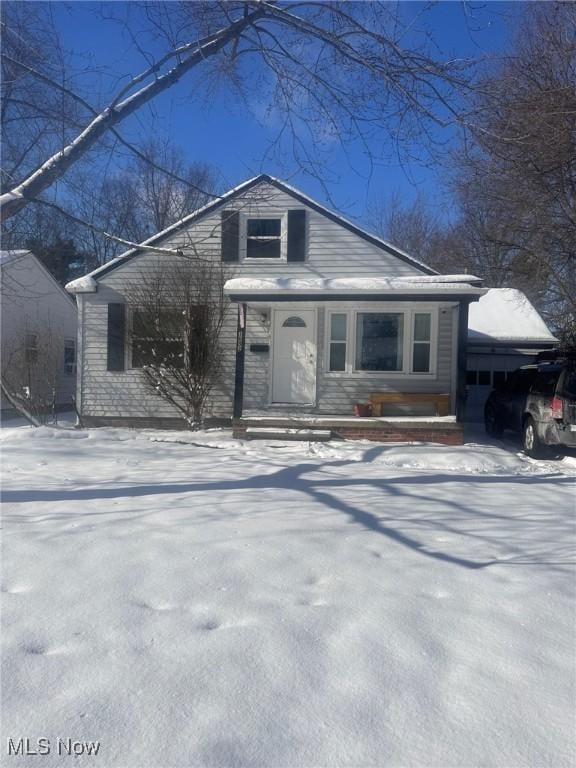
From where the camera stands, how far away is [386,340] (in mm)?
13430

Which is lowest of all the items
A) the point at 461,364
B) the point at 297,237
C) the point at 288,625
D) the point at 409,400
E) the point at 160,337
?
the point at 288,625

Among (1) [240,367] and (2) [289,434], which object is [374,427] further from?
(1) [240,367]

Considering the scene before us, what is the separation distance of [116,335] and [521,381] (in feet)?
28.3

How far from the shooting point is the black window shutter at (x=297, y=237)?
551 inches

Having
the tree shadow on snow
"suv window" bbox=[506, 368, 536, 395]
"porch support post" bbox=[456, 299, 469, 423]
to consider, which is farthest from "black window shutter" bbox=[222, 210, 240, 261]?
the tree shadow on snow

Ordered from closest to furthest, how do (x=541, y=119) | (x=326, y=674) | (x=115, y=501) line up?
1. (x=326, y=674)
2. (x=115, y=501)
3. (x=541, y=119)

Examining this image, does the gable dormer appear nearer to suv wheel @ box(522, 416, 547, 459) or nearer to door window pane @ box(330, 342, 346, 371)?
door window pane @ box(330, 342, 346, 371)

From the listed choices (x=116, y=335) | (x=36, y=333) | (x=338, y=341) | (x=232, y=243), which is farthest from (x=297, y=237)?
(x=36, y=333)

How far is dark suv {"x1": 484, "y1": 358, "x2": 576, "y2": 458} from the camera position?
10.3m

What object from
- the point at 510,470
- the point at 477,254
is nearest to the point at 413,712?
the point at 510,470

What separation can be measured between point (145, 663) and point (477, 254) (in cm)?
2335

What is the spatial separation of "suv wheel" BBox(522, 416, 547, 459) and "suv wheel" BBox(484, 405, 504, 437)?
203 centimetres

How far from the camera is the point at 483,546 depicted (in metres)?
4.93

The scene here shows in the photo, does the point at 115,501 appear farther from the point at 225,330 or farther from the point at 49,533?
the point at 225,330
